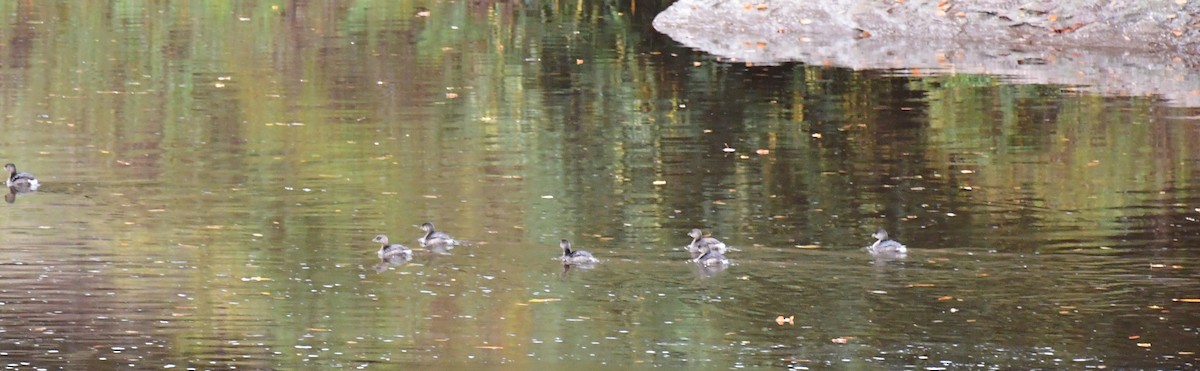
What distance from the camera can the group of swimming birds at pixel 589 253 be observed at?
44.3 ft

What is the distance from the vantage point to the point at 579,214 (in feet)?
51.4

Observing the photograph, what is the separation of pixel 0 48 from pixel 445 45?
580 centimetres

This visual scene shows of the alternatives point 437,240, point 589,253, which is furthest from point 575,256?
point 437,240

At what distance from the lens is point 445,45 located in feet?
96.2

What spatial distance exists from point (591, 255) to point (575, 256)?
0.50 ft

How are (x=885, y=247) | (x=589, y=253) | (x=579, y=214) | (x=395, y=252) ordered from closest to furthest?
(x=589, y=253)
(x=395, y=252)
(x=885, y=247)
(x=579, y=214)

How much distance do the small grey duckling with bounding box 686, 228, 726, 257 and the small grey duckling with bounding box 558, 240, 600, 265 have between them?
65 cm

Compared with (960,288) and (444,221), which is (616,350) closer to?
(960,288)

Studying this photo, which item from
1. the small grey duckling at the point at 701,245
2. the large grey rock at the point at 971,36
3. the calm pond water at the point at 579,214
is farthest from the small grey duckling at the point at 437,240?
the large grey rock at the point at 971,36

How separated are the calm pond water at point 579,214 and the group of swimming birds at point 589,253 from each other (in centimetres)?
11

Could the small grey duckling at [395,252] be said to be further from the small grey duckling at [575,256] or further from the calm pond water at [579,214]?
the small grey duckling at [575,256]

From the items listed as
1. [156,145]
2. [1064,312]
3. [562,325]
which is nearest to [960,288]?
[1064,312]

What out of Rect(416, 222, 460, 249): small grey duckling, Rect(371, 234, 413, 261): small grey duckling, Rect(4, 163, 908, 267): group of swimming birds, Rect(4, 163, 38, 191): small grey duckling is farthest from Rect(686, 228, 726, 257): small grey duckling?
Rect(4, 163, 38, 191): small grey duckling

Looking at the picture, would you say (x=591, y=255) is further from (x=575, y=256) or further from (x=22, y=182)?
(x=22, y=182)
